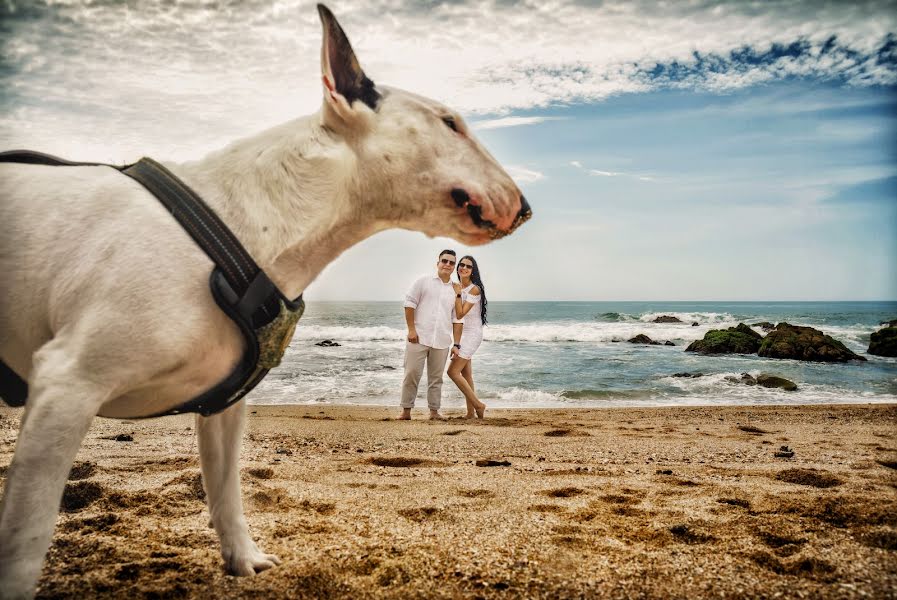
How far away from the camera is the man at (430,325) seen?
8.66 m

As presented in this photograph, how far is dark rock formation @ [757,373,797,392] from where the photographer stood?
12727mm

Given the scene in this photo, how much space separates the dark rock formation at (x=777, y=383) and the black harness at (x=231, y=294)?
13632 millimetres

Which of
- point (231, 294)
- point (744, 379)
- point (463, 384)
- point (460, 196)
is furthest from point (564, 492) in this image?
point (744, 379)

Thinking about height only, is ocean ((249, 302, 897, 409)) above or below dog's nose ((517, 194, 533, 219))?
below

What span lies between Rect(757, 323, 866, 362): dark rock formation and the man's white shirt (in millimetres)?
15141

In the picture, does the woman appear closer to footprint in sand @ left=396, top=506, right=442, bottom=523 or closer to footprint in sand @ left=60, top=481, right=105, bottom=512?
footprint in sand @ left=396, top=506, right=442, bottom=523

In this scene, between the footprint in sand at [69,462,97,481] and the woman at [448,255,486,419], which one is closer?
the footprint in sand at [69,462,97,481]

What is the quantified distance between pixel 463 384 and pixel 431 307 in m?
1.27

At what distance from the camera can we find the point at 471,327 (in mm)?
8938

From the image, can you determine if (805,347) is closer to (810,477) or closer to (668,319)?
(810,477)

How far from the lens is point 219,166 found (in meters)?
1.87

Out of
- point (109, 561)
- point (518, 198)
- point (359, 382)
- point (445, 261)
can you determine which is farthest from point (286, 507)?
point (359, 382)

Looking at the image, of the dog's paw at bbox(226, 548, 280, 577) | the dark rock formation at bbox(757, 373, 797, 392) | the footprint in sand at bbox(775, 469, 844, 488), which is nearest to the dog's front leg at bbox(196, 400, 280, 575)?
the dog's paw at bbox(226, 548, 280, 577)

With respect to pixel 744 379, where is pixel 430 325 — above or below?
above
